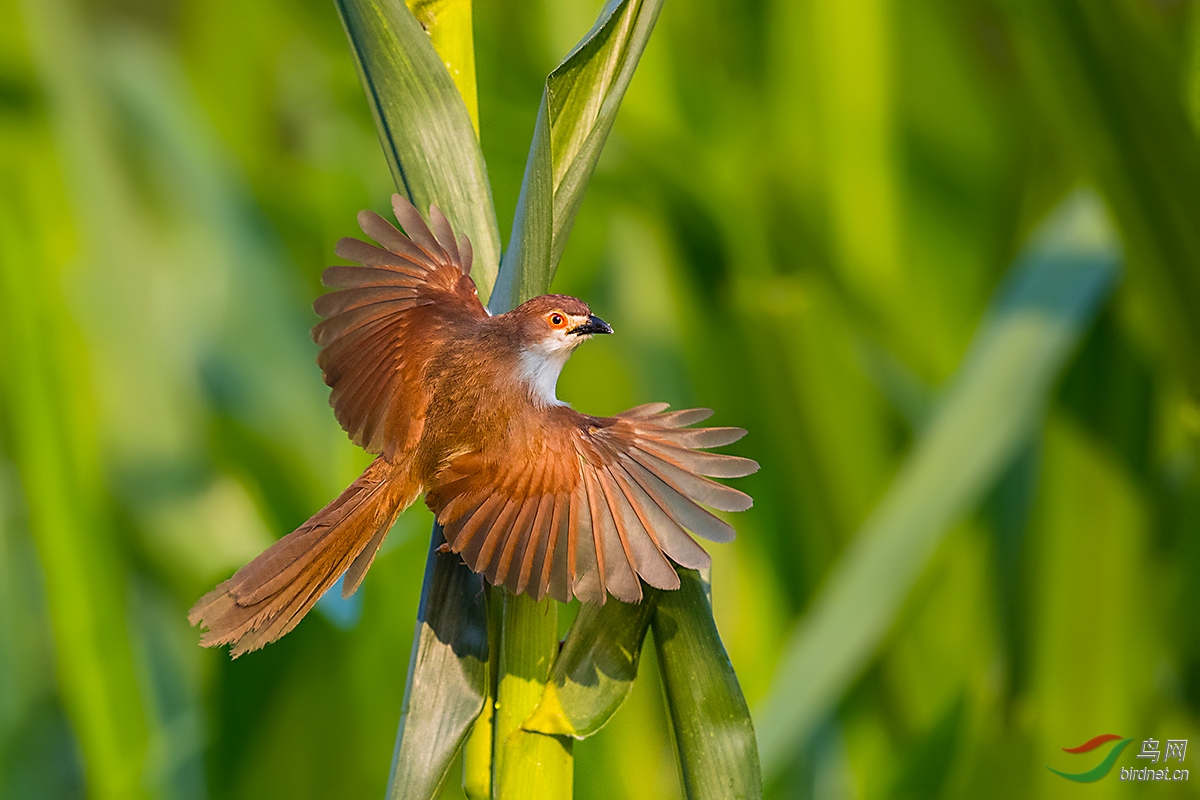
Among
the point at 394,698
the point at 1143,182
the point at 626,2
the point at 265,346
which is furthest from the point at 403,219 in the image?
the point at 265,346

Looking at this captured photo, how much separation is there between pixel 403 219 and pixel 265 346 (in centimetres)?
85

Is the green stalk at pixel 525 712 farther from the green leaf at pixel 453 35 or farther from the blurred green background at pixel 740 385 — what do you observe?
the blurred green background at pixel 740 385

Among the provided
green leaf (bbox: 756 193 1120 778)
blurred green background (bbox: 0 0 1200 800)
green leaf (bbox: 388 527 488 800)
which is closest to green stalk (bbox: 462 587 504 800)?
green leaf (bbox: 388 527 488 800)

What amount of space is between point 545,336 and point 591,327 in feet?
0.13

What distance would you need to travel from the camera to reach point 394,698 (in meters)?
0.73

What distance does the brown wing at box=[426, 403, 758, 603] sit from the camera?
12.0 inches

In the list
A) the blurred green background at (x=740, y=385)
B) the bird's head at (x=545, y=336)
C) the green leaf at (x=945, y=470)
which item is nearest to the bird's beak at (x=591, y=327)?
the bird's head at (x=545, y=336)

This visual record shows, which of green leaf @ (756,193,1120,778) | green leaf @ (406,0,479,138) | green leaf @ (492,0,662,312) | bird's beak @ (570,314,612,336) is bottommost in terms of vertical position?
green leaf @ (756,193,1120,778)

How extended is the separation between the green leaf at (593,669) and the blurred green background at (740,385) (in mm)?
322

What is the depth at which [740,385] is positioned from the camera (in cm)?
106

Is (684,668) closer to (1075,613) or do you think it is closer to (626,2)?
(626,2)

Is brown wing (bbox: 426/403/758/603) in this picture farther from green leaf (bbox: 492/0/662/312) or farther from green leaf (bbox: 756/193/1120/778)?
green leaf (bbox: 756/193/1120/778)

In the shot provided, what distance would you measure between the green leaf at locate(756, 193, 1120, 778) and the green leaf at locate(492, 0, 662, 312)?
514 mm

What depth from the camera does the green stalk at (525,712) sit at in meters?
0.32
